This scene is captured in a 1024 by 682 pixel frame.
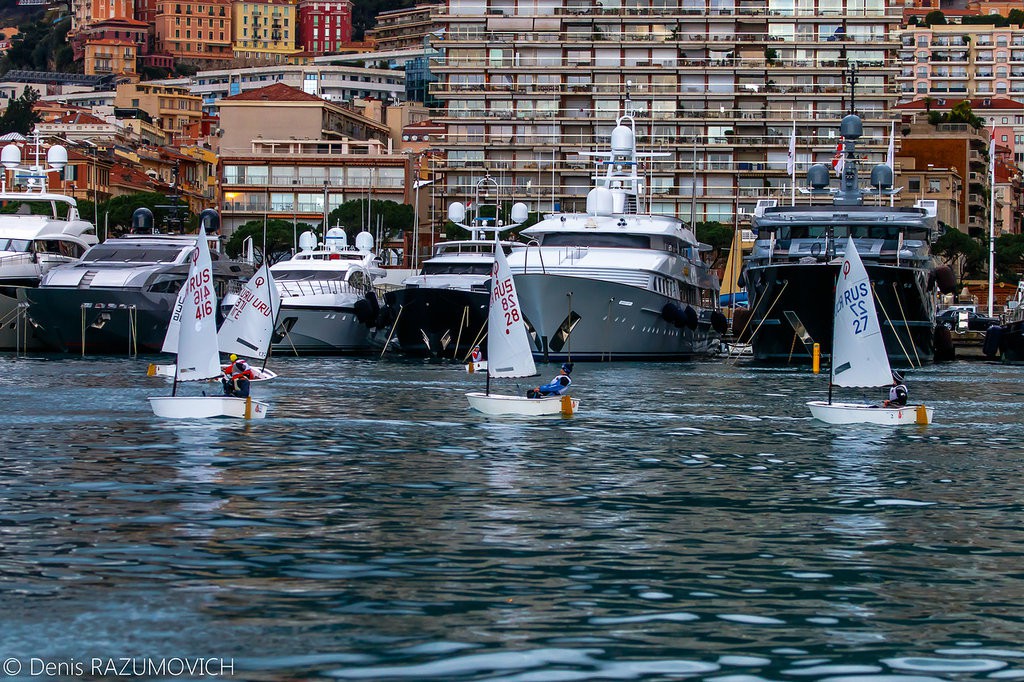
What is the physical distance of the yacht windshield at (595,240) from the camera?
2657 inches

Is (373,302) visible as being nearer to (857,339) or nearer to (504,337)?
(504,337)

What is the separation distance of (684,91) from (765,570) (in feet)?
399

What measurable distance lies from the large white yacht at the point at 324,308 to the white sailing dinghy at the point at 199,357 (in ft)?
104

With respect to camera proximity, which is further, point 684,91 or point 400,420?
point 684,91

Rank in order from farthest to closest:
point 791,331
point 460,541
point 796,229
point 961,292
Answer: point 961,292
point 796,229
point 791,331
point 460,541

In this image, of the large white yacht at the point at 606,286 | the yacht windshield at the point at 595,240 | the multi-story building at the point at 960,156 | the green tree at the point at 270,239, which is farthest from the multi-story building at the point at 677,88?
the yacht windshield at the point at 595,240

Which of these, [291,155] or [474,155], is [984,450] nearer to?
[474,155]

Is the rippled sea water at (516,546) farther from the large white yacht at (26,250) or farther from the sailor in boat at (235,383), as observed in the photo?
the large white yacht at (26,250)

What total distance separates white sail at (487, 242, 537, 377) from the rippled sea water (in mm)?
2061

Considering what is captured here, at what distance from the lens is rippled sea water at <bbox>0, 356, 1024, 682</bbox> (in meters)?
16.7

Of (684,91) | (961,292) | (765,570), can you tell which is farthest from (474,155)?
(765,570)

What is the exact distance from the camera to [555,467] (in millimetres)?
30703

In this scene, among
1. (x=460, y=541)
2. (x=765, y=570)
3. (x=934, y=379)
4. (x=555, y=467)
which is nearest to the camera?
(x=765, y=570)

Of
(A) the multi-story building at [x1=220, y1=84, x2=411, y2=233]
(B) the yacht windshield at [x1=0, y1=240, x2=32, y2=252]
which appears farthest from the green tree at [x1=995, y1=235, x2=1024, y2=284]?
(B) the yacht windshield at [x1=0, y1=240, x2=32, y2=252]
